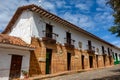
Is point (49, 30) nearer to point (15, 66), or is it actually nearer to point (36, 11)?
point (36, 11)

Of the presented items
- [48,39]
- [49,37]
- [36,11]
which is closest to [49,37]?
[49,37]

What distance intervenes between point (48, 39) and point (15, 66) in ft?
13.1

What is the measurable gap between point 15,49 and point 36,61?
233 cm

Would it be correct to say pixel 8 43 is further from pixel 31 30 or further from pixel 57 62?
pixel 57 62

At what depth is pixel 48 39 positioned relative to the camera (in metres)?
14.3

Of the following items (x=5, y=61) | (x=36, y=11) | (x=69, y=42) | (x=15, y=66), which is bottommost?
(x=15, y=66)

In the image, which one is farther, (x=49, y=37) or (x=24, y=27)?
(x=49, y=37)

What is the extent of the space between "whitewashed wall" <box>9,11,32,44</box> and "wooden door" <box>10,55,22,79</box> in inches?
75.2

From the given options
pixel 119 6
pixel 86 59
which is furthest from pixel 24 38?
pixel 86 59

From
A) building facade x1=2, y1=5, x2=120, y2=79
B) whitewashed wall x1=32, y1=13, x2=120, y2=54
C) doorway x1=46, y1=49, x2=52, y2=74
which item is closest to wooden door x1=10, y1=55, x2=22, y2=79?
building facade x1=2, y1=5, x2=120, y2=79

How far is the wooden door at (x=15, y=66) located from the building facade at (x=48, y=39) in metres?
0.99

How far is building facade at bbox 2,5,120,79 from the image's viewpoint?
13492mm

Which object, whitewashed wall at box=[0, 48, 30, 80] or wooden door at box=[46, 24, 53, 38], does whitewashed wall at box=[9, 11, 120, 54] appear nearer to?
wooden door at box=[46, 24, 53, 38]

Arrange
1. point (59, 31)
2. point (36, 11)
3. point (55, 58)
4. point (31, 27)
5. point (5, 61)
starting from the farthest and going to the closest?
point (59, 31) < point (55, 58) < point (36, 11) < point (31, 27) < point (5, 61)
